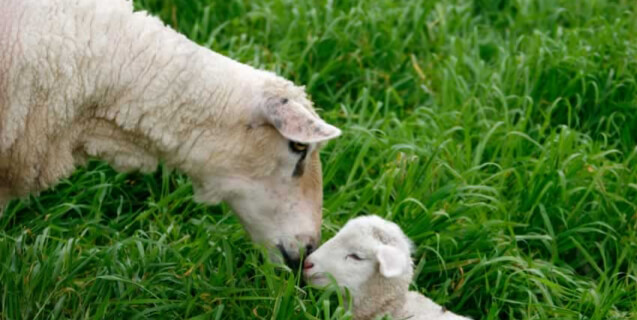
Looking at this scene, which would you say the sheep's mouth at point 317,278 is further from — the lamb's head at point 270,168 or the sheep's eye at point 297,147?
the sheep's eye at point 297,147

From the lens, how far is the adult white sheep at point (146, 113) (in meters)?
4.15

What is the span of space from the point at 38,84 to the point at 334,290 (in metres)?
1.42

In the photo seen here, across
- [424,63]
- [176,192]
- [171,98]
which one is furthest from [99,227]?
[424,63]

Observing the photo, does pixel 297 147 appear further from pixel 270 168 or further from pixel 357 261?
pixel 357 261

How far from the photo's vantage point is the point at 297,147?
431 centimetres

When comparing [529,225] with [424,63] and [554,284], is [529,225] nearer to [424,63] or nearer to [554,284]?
[554,284]

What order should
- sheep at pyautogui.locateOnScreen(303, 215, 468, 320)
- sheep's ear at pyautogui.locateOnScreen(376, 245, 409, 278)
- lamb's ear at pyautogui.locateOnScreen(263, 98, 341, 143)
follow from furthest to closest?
1. sheep at pyautogui.locateOnScreen(303, 215, 468, 320)
2. sheep's ear at pyautogui.locateOnScreen(376, 245, 409, 278)
3. lamb's ear at pyautogui.locateOnScreen(263, 98, 341, 143)

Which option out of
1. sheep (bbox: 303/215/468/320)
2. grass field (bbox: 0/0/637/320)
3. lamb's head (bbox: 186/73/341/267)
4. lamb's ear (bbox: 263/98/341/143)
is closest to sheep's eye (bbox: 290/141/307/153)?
lamb's head (bbox: 186/73/341/267)

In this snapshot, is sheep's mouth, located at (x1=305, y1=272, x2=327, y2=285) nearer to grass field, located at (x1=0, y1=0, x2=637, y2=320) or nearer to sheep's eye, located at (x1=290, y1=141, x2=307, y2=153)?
grass field, located at (x1=0, y1=0, x2=637, y2=320)

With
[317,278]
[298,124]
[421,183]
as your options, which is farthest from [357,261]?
[421,183]

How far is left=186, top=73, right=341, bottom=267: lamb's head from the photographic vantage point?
14.0ft

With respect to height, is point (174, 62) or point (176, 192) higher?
Answer: point (174, 62)

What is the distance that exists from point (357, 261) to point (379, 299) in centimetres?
19

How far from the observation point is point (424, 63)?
6688 mm
